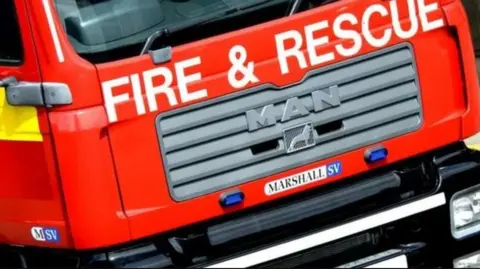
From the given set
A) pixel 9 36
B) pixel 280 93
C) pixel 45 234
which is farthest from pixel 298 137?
pixel 9 36

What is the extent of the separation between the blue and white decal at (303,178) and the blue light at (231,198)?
0.48ft

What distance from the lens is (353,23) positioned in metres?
4.73

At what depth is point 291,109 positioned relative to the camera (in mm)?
4594

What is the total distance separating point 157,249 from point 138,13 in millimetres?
1022

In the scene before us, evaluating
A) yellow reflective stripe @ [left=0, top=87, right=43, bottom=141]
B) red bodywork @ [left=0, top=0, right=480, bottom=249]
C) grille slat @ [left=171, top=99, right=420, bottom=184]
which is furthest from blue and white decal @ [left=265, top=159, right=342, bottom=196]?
yellow reflective stripe @ [left=0, top=87, right=43, bottom=141]

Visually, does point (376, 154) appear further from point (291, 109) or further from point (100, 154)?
point (100, 154)

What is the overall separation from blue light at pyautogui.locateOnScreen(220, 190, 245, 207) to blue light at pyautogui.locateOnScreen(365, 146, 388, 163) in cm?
67

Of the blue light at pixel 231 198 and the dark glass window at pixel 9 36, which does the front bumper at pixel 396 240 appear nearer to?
the blue light at pixel 231 198

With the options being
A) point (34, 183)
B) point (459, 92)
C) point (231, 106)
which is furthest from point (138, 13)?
point (459, 92)

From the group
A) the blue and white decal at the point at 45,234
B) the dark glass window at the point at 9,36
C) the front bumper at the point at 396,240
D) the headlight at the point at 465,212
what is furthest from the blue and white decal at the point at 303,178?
the dark glass window at the point at 9,36

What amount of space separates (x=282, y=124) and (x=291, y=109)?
78 millimetres

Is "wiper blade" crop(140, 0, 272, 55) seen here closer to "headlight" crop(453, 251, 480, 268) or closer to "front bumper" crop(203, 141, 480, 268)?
"front bumper" crop(203, 141, 480, 268)

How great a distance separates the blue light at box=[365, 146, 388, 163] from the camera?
4.83m

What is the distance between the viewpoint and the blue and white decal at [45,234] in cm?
445
